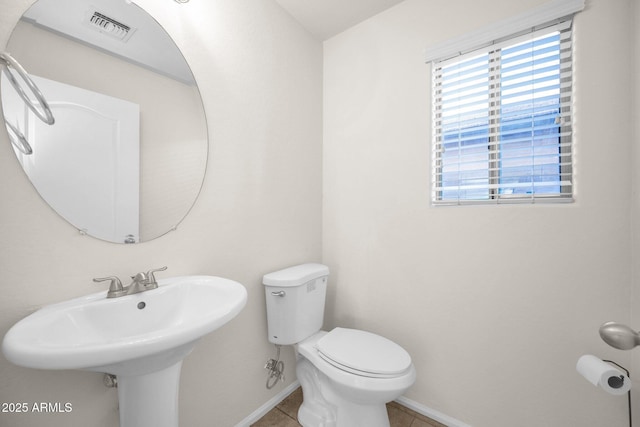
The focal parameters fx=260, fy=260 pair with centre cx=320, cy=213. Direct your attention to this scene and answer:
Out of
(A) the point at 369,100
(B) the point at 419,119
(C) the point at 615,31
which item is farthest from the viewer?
(A) the point at 369,100

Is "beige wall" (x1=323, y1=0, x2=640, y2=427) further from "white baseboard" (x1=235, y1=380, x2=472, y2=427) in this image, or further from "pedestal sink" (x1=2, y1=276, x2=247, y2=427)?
"pedestal sink" (x1=2, y1=276, x2=247, y2=427)

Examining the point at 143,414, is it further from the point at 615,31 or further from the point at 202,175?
the point at 615,31

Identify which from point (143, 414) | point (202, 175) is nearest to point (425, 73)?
point (202, 175)

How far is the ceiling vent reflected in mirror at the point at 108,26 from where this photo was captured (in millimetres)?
901

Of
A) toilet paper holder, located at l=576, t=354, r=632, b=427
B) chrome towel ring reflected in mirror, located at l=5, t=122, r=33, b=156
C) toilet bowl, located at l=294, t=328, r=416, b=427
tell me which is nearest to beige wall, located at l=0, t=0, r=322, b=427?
chrome towel ring reflected in mirror, located at l=5, t=122, r=33, b=156

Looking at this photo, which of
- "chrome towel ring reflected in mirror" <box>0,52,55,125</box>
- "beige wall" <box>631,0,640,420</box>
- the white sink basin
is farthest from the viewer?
"beige wall" <box>631,0,640,420</box>

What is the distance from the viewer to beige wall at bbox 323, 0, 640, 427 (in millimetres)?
1063

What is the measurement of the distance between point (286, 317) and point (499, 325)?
3.49 ft

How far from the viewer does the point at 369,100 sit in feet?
5.48

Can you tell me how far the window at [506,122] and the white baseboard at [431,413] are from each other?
1.17 metres

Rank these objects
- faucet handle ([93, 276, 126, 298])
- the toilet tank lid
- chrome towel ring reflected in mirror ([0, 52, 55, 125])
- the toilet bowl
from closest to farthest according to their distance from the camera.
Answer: chrome towel ring reflected in mirror ([0, 52, 55, 125])
faucet handle ([93, 276, 126, 298])
the toilet bowl
the toilet tank lid

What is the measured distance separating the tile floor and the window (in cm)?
122

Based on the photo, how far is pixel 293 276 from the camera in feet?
4.61

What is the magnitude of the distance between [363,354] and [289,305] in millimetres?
437
